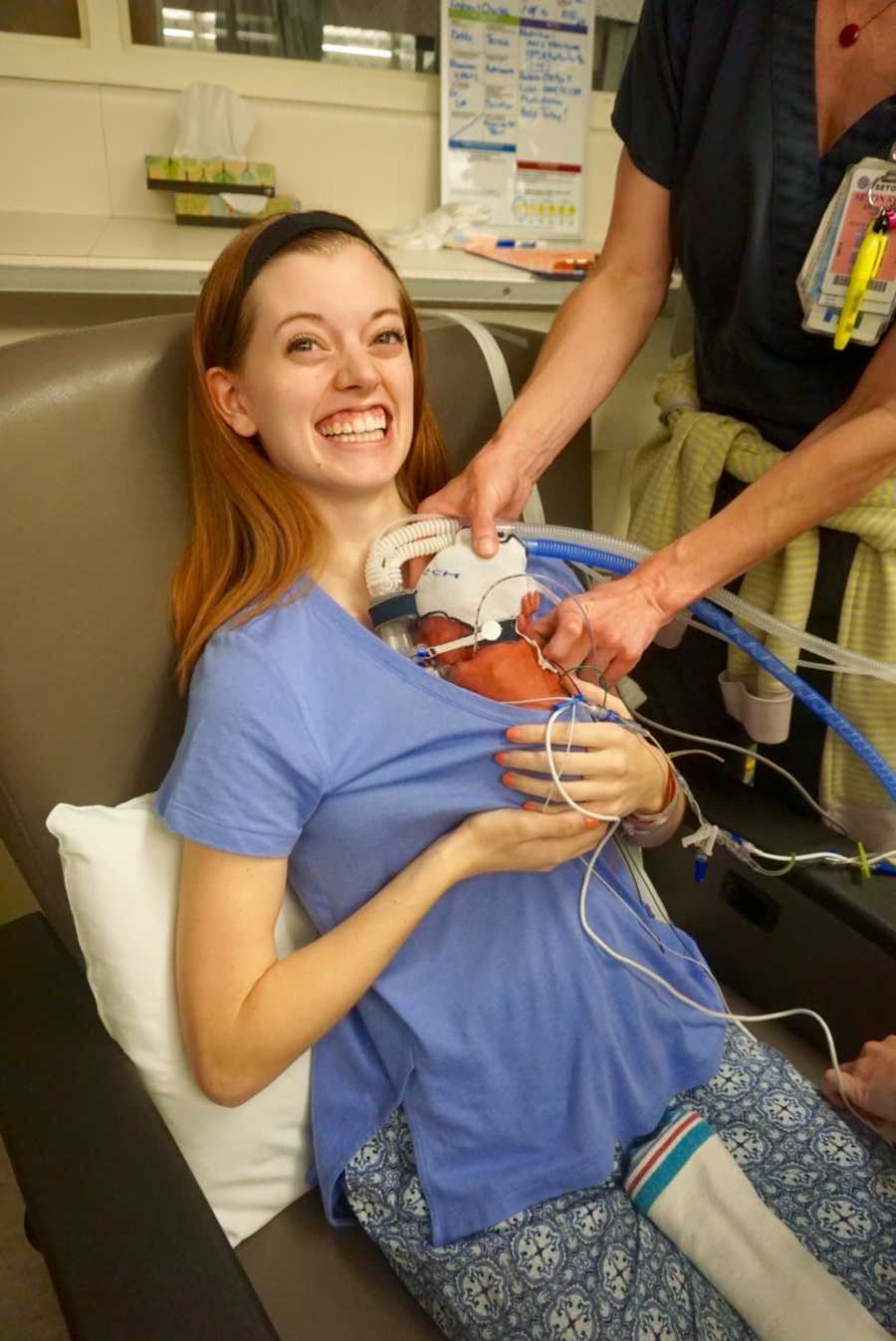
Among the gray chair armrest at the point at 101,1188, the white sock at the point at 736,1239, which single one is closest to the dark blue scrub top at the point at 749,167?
the white sock at the point at 736,1239

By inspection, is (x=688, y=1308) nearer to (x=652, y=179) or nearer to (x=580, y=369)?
(x=580, y=369)

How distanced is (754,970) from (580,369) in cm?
84

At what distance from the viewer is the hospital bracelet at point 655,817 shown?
1094 mm

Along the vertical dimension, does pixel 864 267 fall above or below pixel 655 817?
above

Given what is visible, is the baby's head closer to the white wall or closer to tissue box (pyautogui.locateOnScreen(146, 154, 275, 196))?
tissue box (pyautogui.locateOnScreen(146, 154, 275, 196))

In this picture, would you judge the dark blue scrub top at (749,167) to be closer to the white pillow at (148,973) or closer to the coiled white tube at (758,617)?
the coiled white tube at (758,617)

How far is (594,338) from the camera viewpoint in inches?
51.7

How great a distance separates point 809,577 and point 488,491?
1.40ft

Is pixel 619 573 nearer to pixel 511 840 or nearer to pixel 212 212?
pixel 511 840

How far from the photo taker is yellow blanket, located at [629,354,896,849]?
3.82 feet

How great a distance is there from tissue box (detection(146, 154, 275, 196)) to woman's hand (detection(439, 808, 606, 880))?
4.46ft

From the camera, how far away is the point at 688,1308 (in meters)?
0.89

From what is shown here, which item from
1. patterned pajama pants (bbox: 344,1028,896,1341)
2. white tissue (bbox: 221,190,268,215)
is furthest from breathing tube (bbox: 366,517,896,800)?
white tissue (bbox: 221,190,268,215)

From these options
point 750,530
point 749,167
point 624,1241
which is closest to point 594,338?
point 749,167
